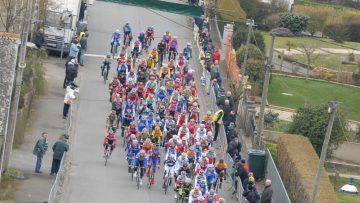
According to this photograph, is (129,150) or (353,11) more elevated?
(353,11)

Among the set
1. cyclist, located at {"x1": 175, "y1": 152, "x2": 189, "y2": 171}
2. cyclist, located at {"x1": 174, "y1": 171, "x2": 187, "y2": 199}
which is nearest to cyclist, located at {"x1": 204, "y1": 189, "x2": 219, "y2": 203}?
cyclist, located at {"x1": 174, "y1": 171, "x2": 187, "y2": 199}

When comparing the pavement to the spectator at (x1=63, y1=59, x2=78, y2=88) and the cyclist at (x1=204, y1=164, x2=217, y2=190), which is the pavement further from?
the cyclist at (x1=204, y1=164, x2=217, y2=190)

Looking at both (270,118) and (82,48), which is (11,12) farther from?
(270,118)

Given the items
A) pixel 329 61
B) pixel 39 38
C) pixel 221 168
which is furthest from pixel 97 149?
pixel 329 61

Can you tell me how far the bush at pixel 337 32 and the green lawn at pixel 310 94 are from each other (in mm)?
12582

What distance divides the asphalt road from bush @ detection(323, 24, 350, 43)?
18819 millimetres

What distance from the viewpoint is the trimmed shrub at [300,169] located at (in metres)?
35.6

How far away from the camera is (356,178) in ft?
152

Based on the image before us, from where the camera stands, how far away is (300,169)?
38.0m

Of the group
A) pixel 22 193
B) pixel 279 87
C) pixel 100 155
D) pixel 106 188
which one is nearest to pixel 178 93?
pixel 100 155

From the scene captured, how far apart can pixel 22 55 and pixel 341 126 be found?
43.9 feet

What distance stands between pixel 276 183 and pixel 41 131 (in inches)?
347

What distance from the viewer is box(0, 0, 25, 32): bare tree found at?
41.4 meters

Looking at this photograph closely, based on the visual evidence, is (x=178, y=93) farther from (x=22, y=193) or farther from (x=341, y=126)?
(x=22, y=193)
